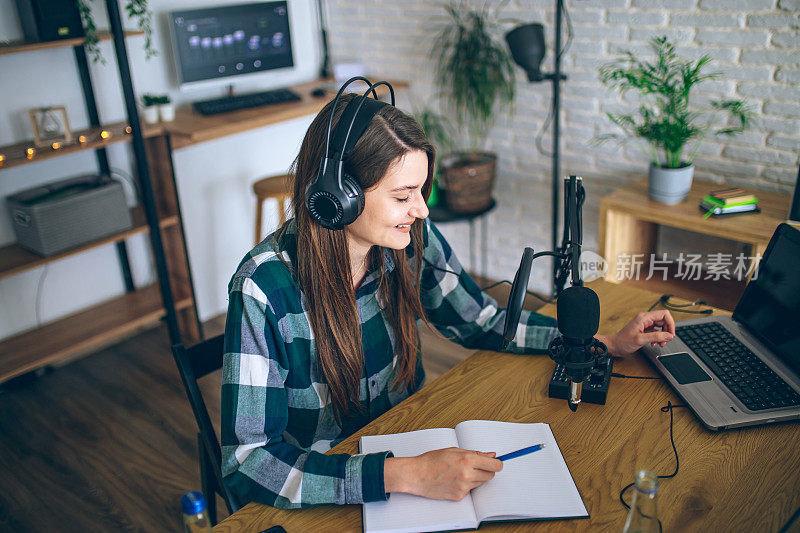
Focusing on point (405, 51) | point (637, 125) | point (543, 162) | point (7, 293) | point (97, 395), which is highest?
point (405, 51)

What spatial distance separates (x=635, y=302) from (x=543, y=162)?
1.64m

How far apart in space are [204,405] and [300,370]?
0.72ft

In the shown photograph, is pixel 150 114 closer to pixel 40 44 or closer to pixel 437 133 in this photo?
pixel 40 44

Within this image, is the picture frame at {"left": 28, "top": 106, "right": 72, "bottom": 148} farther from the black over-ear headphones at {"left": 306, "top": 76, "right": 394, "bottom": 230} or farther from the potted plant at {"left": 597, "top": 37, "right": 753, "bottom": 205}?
the potted plant at {"left": 597, "top": 37, "right": 753, "bottom": 205}

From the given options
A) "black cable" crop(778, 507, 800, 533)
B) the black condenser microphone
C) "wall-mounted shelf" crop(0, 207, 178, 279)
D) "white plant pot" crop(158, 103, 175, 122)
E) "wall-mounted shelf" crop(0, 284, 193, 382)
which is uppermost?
"white plant pot" crop(158, 103, 175, 122)

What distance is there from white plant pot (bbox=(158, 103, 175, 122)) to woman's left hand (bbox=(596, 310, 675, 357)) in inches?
89.3

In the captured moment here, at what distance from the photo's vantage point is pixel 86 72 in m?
2.84

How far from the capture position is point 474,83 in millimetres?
3086

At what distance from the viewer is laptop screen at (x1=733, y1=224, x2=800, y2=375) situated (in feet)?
4.33

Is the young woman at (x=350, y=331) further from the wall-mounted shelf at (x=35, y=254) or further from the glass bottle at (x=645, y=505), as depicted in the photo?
the wall-mounted shelf at (x=35, y=254)

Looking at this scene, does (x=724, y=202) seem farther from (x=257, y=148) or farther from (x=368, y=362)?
(x=257, y=148)

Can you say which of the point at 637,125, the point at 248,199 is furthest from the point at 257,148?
the point at 637,125

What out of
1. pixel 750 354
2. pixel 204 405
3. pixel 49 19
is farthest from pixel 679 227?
pixel 49 19

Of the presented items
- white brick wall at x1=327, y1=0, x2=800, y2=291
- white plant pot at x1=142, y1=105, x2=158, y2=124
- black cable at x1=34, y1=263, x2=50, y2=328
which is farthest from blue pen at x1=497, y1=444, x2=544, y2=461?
black cable at x1=34, y1=263, x2=50, y2=328
